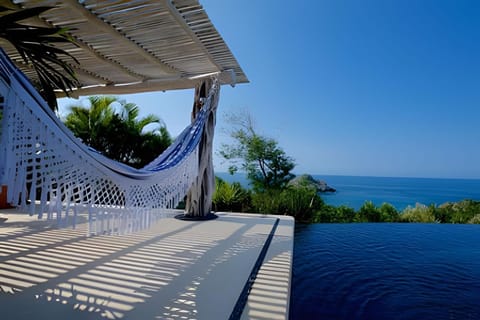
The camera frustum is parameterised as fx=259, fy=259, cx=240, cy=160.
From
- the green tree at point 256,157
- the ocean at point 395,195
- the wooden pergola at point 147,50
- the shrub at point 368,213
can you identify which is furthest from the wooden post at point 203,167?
the green tree at point 256,157

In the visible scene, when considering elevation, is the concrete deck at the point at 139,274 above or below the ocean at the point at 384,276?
above

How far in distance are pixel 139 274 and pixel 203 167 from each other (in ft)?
5.98

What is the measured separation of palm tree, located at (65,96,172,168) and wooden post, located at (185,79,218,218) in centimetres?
266

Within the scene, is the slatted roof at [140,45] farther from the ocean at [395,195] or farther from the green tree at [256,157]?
the green tree at [256,157]

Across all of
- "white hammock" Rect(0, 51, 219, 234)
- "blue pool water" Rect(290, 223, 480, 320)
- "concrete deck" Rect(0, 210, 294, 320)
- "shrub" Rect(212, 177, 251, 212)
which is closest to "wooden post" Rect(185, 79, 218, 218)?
"concrete deck" Rect(0, 210, 294, 320)

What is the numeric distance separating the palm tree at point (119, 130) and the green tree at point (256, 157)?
2.91 meters

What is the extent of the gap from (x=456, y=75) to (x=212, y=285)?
1164 centimetres

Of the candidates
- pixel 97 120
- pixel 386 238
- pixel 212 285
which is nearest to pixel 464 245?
pixel 386 238

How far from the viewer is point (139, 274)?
1.57 m

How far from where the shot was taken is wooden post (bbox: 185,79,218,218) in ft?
10.6

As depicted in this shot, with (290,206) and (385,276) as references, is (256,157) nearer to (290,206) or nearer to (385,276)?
(290,206)

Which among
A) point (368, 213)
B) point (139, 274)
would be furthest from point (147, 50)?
→ point (368, 213)

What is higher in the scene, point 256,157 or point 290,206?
point 256,157

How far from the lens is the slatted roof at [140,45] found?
1902 mm
